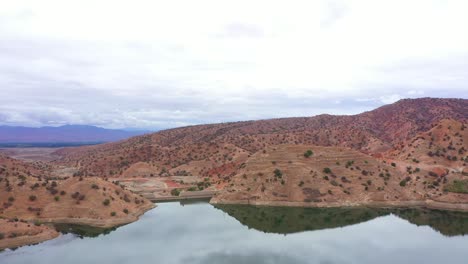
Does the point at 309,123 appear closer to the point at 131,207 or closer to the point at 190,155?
the point at 190,155

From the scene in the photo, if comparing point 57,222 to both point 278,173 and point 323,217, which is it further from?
point 323,217

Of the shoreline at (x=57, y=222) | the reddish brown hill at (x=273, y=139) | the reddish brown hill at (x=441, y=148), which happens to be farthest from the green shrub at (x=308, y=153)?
the shoreline at (x=57, y=222)

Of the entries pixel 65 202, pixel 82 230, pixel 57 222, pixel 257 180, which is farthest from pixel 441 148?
pixel 57 222

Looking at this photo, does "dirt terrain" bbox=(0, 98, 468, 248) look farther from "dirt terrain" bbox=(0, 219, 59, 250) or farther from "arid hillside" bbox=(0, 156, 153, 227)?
"dirt terrain" bbox=(0, 219, 59, 250)

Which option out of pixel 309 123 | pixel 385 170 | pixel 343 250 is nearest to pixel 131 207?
pixel 343 250

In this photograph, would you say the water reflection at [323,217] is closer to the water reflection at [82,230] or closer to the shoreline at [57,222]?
the shoreline at [57,222]

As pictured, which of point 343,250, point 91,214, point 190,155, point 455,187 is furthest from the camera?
point 190,155

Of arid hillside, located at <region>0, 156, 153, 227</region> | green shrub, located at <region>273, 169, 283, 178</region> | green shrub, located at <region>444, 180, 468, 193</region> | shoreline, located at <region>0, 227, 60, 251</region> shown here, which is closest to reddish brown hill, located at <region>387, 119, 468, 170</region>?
green shrub, located at <region>444, 180, 468, 193</region>

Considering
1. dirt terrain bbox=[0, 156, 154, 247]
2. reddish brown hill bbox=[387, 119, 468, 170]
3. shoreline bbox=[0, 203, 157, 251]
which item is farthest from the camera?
reddish brown hill bbox=[387, 119, 468, 170]
